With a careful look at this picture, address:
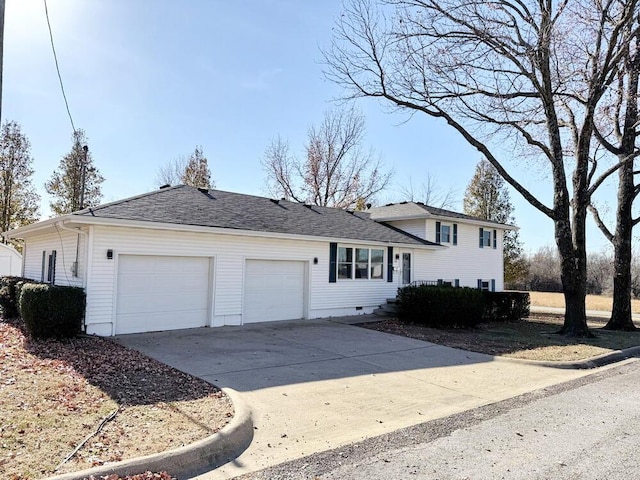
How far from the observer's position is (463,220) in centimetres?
2128

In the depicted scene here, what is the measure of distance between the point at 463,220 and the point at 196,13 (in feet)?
48.7

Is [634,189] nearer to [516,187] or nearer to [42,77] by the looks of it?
[516,187]

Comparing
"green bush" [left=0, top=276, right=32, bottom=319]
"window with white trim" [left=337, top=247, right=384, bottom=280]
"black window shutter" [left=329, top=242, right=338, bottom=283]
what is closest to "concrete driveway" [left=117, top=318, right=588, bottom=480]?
"black window shutter" [left=329, top=242, right=338, bottom=283]

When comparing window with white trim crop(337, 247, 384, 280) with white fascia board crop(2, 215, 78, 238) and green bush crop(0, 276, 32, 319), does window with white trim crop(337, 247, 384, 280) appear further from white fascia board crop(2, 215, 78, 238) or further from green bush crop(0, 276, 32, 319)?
green bush crop(0, 276, 32, 319)

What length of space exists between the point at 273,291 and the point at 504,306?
9.80 meters

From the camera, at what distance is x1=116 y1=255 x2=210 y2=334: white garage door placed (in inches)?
429

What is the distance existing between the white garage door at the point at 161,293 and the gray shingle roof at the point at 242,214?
111 cm

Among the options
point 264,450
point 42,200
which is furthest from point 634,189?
point 42,200

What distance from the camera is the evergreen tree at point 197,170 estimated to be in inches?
1294

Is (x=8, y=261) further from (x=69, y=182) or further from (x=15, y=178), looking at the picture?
(x=69, y=182)

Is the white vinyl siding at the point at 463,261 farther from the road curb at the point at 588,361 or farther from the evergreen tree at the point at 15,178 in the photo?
the evergreen tree at the point at 15,178

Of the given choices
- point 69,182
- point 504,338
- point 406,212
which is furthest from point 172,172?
point 504,338

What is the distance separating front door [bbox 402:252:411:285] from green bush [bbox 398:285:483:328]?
2863 mm

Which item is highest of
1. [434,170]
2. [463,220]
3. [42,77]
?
[434,170]
